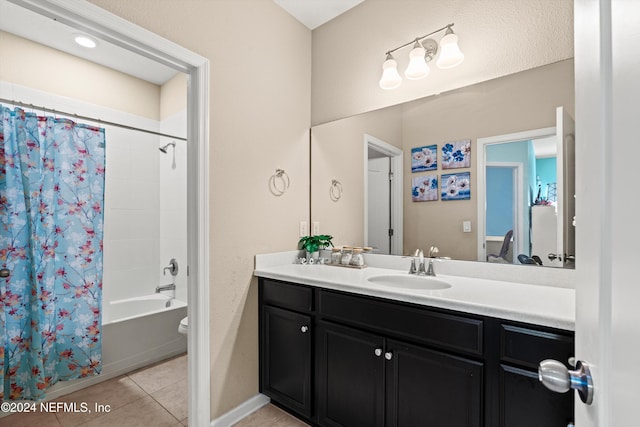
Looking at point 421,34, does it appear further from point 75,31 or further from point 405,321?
point 75,31

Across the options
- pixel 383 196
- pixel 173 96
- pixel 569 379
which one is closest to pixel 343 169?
pixel 383 196

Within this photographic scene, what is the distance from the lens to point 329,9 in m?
2.22

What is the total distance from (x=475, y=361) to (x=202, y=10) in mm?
2223

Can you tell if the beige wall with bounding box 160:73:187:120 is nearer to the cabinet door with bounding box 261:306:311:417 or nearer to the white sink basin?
the cabinet door with bounding box 261:306:311:417

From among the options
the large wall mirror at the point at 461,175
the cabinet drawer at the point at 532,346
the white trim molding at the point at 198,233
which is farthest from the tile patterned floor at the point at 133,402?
the cabinet drawer at the point at 532,346

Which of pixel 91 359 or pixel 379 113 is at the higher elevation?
pixel 379 113

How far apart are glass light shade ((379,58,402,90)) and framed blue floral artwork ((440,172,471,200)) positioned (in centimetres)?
68

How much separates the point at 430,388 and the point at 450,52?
172cm

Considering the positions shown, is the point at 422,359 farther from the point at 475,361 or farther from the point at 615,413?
the point at 615,413

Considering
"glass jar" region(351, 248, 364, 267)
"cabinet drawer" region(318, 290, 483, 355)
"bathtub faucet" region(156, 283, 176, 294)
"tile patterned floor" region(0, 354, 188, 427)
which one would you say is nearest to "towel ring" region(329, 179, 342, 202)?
"glass jar" region(351, 248, 364, 267)

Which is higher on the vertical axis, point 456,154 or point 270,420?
point 456,154

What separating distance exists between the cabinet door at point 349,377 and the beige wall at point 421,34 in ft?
4.89

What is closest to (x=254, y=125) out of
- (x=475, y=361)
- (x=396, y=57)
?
(x=396, y=57)

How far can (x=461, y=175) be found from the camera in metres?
1.76
